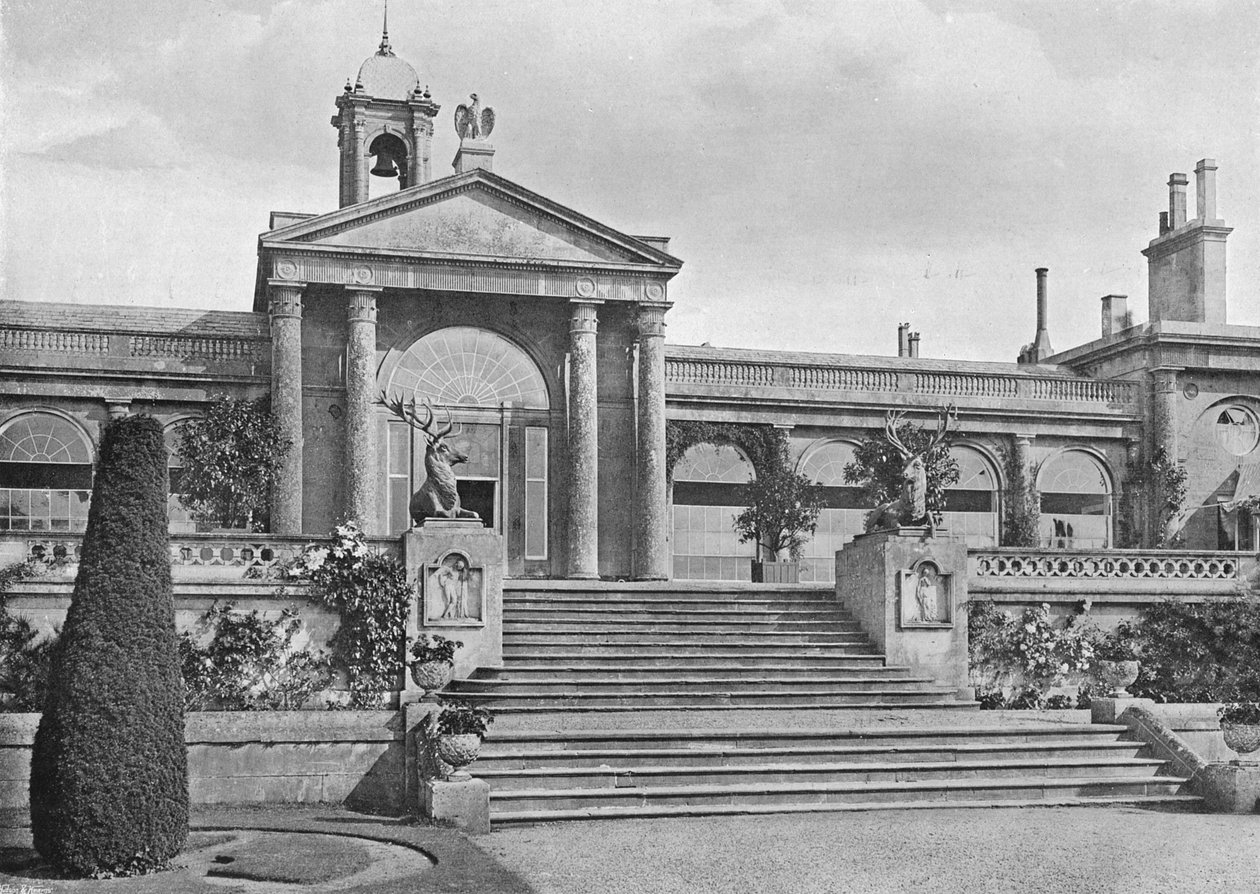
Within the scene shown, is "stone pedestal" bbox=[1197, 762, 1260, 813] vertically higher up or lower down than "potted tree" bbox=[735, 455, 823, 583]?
lower down

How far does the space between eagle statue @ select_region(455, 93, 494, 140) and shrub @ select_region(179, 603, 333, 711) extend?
1236 cm

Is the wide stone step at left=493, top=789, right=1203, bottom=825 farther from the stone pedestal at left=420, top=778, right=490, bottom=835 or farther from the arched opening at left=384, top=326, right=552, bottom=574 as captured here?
the arched opening at left=384, top=326, right=552, bottom=574

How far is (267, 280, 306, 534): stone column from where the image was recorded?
26531mm

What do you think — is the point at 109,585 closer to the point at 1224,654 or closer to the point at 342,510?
the point at 342,510

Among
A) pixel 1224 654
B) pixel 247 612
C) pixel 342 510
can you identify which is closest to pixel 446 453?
pixel 247 612

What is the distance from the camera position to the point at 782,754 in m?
17.2

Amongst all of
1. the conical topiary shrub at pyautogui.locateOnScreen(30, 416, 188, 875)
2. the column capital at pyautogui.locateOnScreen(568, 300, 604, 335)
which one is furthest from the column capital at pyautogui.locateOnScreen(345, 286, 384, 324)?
the conical topiary shrub at pyautogui.locateOnScreen(30, 416, 188, 875)

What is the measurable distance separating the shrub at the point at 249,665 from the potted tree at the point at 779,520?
10.9 meters

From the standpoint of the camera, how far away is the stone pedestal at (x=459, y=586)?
20.1 m

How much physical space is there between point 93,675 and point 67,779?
2.81 ft

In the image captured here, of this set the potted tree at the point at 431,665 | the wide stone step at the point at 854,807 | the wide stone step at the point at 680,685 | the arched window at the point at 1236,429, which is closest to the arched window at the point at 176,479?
the wide stone step at the point at 680,685

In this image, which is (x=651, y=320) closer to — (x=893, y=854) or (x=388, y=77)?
(x=388, y=77)

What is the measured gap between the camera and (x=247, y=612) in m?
→ 20.0

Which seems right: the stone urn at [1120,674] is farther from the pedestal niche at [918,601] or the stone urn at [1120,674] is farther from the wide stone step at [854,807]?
the wide stone step at [854,807]
